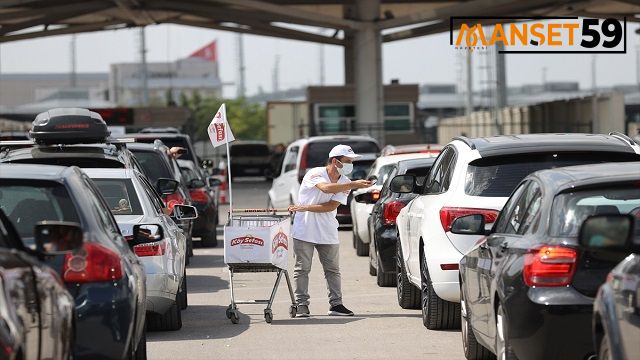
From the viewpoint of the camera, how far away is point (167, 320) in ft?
44.9

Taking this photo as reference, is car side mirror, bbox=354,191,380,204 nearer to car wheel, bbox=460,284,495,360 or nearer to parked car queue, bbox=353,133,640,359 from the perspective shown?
parked car queue, bbox=353,133,640,359

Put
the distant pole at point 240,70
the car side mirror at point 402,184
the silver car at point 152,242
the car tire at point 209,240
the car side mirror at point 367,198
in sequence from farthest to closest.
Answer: the distant pole at point 240,70, the car tire at point 209,240, the car side mirror at point 367,198, the car side mirror at point 402,184, the silver car at point 152,242

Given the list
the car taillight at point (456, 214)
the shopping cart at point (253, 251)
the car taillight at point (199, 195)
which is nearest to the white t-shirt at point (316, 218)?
the shopping cart at point (253, 251)

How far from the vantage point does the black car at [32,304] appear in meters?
6.43

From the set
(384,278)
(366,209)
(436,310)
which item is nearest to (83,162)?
(384,278)

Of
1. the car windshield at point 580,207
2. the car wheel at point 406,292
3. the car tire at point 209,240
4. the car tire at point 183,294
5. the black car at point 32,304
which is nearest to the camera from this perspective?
the black car at point 32,304

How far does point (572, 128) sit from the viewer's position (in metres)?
59.5

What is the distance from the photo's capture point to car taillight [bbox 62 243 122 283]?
8500mm

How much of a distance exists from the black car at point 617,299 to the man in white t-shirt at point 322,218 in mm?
7630

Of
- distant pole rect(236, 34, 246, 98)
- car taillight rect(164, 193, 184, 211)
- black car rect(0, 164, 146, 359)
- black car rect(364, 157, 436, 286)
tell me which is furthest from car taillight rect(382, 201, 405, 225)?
distant pole rect(236, 34, 246, 98)

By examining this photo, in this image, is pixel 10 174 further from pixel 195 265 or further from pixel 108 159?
pixel 195 265

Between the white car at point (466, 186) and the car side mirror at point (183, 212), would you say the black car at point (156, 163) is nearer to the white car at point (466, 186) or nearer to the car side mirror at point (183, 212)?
the car side mirror at point (183, 212)

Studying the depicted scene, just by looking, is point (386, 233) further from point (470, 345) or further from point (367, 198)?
point (470, 345)

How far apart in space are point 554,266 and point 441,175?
16.8 feet
